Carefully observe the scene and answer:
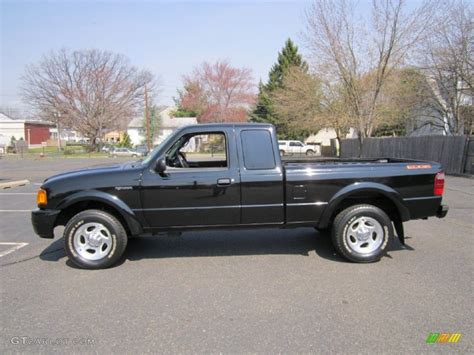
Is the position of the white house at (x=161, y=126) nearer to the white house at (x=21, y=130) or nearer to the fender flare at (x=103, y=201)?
the white house at (x=21, y=130)

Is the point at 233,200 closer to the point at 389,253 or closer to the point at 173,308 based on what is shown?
the point at 173,308

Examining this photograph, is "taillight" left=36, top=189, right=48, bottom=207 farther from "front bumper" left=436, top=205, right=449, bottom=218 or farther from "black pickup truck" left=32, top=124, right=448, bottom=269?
"front bumper" left=436, top=205, right=449, bottom=218

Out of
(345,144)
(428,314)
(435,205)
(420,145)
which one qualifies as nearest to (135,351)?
(428,314)

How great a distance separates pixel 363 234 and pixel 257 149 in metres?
1.85

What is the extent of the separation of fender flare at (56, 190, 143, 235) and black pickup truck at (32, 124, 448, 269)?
0.04ft

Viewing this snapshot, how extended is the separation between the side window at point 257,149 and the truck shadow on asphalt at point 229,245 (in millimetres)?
1361

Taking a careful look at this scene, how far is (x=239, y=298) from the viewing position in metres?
3.61

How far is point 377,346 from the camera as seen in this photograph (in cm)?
276

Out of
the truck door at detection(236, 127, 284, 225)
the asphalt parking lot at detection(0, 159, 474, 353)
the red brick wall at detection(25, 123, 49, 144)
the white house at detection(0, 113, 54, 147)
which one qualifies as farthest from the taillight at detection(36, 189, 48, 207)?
the red brick wall at detection(25, 123, 49, 144)

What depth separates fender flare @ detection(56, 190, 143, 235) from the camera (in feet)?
14.4

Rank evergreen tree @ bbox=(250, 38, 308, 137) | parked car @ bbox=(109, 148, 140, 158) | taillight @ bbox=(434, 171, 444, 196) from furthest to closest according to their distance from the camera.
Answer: evergreen tree @ bbox=(250, 38, 308, 137), parked car @ bbox=(109, 148, 140, 158), taillight @ bbox=(434, 171, 444, 196)

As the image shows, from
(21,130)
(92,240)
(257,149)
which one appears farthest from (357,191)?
(21,130)

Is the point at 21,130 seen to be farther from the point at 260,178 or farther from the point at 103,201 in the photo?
the point at 260,178

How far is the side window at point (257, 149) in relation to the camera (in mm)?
4586
